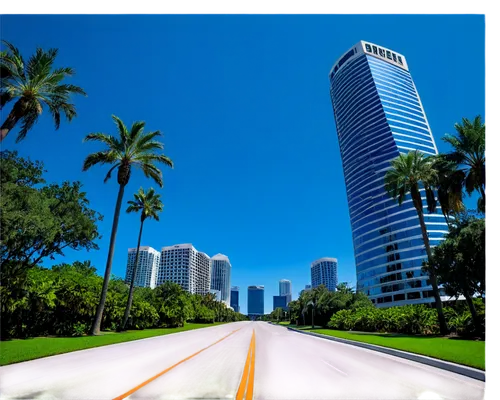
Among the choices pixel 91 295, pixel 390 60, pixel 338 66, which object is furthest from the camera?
pixel 338 66

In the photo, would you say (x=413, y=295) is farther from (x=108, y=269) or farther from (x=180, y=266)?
(x=180, y=266)

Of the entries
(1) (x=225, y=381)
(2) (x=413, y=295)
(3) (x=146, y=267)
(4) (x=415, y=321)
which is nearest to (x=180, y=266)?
(3) (x=146, y=267)

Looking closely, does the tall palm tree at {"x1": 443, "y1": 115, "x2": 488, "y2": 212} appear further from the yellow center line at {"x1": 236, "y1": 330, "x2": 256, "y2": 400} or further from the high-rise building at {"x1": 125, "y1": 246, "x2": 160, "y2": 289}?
the high-rise building at {"x1": 125, "y1": 246, "x2": 160, "y2": 289}

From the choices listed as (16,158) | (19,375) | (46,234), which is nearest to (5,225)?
(46,234)

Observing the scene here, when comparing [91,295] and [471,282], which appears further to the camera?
[91,295]

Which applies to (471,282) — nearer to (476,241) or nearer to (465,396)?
(476,241)

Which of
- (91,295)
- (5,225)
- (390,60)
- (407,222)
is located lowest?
(91,295)

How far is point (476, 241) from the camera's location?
19.3 m

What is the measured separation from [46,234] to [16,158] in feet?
19.3

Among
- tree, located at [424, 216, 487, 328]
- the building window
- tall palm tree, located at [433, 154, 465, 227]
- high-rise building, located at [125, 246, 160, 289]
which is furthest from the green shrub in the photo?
high-rise building, located at [125, 246, 160, 289]

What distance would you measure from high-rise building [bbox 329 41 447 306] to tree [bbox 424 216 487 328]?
222ft

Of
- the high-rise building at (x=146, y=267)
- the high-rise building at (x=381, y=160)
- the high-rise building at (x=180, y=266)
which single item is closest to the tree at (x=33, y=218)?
the high-rise building at (x=381, y=160)

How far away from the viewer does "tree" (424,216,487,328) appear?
64.9ft

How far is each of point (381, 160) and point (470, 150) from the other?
3477 inches
